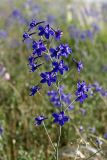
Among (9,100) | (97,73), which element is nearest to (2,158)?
(9,100)

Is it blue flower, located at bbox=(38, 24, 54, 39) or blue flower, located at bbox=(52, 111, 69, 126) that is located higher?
blue flower, located at bbox=(38, 24, 54, 39)

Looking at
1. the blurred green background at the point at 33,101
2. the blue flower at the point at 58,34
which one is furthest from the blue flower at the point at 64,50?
the blurred green background at the point at 33,101

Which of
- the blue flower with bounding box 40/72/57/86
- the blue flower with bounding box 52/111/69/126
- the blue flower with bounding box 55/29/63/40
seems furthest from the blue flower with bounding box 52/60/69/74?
the blue flower with bounding box 52/111/69/126

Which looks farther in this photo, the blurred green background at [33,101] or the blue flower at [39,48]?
the blurred green background at [33,101]

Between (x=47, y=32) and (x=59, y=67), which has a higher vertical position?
(x=47, y=32)

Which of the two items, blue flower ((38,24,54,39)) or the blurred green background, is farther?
the blurred green background

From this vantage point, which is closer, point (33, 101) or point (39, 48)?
point (39, 48)

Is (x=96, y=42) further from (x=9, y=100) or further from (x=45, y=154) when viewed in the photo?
(x=45, y=154)

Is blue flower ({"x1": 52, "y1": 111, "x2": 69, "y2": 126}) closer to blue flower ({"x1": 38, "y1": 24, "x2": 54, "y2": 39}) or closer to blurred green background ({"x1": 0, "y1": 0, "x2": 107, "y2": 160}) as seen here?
blurred green background ({"x1": 0, "y1": 0, "x2": 107, "y2": 160})

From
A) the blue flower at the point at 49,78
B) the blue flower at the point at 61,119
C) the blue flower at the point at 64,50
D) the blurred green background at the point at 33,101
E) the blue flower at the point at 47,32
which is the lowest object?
the blue flower at the point at 61,119

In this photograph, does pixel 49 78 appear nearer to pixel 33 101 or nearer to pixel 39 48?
pixel 39 48

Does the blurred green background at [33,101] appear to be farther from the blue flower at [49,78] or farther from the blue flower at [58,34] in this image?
the blue flower at [58,34]

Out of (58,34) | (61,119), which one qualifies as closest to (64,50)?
(58,34)
